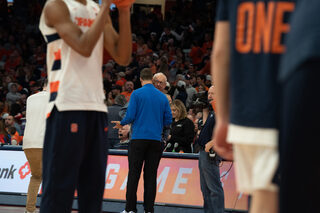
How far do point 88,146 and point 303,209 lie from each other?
191cm

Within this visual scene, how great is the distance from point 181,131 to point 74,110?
6.41 meters

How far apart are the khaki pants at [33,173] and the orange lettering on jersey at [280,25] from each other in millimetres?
6237

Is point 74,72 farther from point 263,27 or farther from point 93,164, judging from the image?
point 263,27

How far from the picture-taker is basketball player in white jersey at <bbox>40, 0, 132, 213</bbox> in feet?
11.4

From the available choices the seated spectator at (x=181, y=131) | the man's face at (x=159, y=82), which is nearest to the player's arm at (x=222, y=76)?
the man's face at (x=159, y=82)

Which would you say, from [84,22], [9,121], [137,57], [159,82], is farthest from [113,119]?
[137,57]

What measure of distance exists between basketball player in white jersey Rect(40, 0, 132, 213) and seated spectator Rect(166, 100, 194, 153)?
6.23 m

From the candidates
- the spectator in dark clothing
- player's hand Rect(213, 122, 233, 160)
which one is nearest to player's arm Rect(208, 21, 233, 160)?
player's hand Rect(213, 122, 233, 160)

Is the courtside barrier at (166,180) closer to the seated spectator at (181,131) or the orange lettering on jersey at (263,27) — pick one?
the seated spectator at (181,131)

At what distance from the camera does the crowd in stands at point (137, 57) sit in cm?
1398

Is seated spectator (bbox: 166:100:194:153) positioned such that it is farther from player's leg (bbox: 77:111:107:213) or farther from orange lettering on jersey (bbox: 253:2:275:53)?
orange lettering on jersey (bbox: 253:2:275:53)

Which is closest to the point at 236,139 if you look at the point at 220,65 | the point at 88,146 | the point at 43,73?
the point at 220,65

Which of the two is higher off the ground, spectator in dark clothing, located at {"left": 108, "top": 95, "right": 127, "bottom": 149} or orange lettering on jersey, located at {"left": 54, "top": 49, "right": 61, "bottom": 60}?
orange lettering on jersey, located at {"left": 54, "top": 49, "right": 61, "bottom": 60}

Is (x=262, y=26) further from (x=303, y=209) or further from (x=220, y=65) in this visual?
(x=303, y=209)
